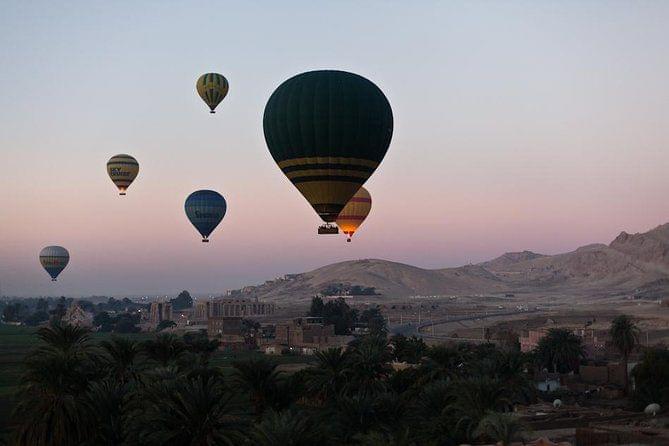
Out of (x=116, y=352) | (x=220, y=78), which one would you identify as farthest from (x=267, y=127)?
(x=220, y=78)

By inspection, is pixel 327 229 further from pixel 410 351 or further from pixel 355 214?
pixel 355 214

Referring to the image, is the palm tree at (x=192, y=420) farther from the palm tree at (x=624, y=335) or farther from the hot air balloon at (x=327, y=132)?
the palm tree at (x=624, y=335)

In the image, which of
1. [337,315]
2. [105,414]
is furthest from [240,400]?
[337,315]

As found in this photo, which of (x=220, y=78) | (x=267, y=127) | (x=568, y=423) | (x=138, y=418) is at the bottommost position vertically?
(x=568, y=423)

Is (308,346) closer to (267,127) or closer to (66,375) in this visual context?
(267,127)

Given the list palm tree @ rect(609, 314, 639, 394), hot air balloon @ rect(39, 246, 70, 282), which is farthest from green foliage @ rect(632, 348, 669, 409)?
hot air balloon @ rect(39, 246, 70, 282)

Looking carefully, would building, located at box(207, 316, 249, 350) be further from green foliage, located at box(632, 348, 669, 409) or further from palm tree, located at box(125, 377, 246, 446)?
palm tree, located at box(125, 377, 246, 446)
